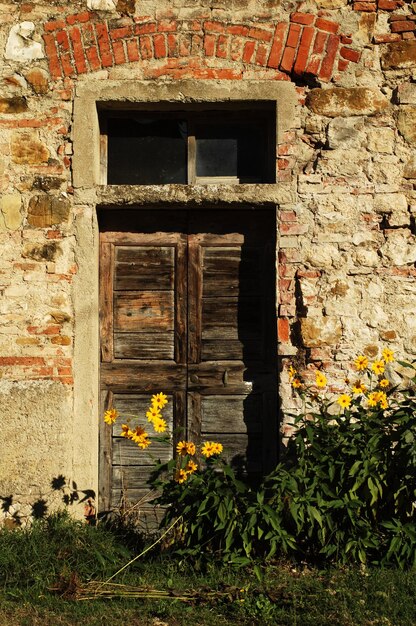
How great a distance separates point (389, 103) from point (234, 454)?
8.39ft

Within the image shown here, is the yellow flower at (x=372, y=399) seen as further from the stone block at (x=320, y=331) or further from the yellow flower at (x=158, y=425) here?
the yellow flower at (x=158, y=425)

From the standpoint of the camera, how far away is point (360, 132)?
4.95 m

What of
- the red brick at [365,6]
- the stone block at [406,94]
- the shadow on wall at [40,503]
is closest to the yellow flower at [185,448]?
the shadow on wall at [40,503]

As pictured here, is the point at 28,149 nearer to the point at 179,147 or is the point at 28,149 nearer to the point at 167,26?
the point at 179,147

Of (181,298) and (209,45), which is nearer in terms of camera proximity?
(209,45)

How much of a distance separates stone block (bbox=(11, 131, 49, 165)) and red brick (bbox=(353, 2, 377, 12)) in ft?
7.40

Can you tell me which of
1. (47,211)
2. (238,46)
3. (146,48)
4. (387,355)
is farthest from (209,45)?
(387,355)

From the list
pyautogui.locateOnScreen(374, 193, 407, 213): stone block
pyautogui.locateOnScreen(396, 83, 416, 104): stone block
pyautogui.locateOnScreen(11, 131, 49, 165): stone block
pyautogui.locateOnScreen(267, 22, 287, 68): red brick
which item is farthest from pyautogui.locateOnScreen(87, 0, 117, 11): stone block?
pyautogui.locateOnScreen(374, 193, 407, 213): stone block

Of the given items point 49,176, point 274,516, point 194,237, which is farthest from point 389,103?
point 274,516

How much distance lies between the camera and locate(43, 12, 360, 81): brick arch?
4.95 meters

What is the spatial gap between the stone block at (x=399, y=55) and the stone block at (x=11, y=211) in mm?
2578

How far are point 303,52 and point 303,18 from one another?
23 centimetres

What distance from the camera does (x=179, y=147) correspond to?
206 inches

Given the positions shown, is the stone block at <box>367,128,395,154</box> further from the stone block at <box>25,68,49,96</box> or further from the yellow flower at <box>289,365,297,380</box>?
the stone block at <box>25,68,49,96</box>
